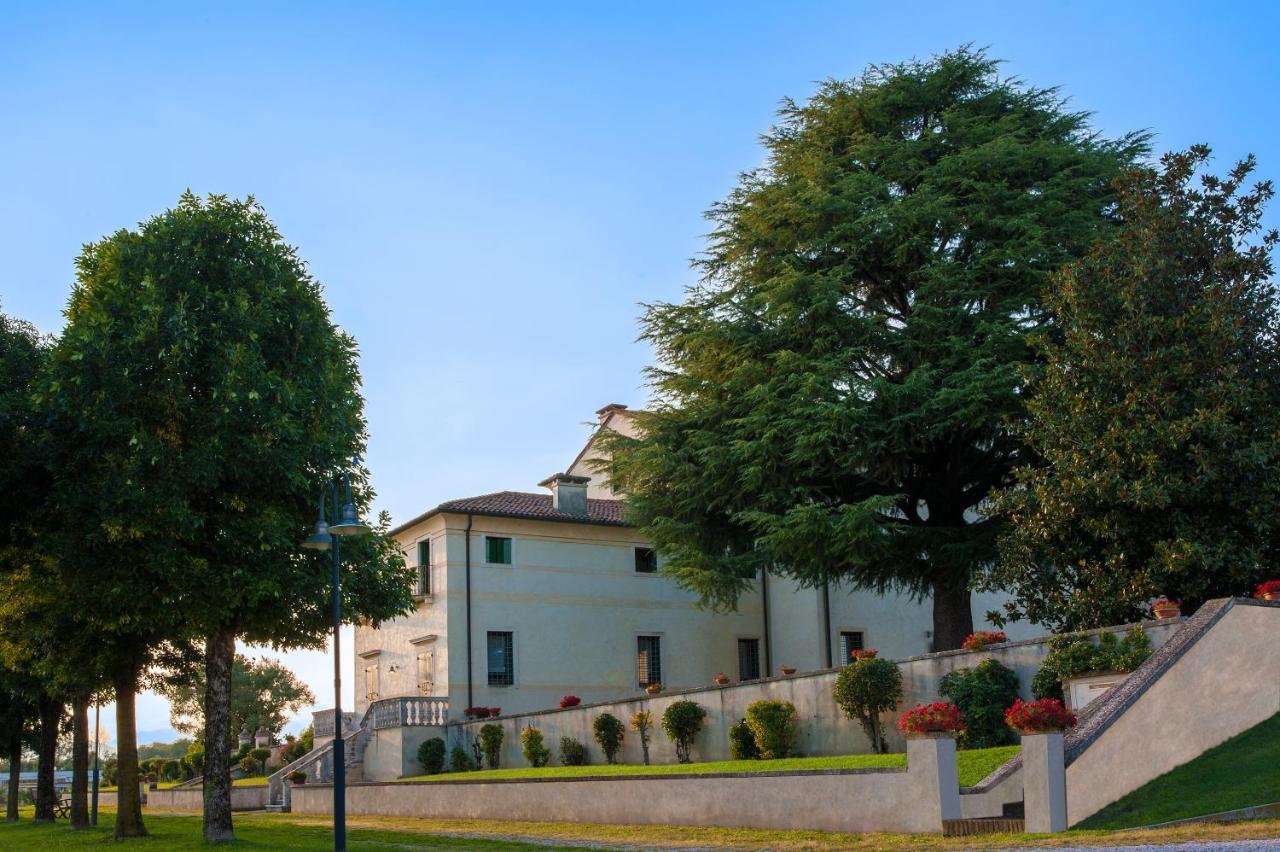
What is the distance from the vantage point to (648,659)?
4191 cm

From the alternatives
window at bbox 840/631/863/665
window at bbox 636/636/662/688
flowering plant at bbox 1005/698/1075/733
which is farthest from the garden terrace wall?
window at bbox 840/631/863/665

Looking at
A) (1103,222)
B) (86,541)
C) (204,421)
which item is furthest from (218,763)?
(1103,222)

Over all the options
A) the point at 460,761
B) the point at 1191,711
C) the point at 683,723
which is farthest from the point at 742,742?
the point at 460,761

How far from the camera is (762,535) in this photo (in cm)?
2914

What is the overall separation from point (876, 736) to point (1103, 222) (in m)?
13.3

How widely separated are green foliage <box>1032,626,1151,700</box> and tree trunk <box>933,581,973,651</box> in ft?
29.6

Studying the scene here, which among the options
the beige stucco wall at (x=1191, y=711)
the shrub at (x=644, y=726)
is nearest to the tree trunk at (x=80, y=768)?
the shrub at (x=644, y=726)

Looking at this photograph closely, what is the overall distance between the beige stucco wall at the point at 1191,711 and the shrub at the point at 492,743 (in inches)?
853

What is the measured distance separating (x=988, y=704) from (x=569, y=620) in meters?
22.8

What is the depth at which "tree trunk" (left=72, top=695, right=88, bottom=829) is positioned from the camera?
94.3 ft

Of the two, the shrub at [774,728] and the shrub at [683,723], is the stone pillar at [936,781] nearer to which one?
the shrub at [774,728]

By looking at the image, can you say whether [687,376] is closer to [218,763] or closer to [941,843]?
[218,763]

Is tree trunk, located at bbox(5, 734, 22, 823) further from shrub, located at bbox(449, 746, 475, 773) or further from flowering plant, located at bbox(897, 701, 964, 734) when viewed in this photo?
flowering plant, located at bbox(897, 701, 964, 734)

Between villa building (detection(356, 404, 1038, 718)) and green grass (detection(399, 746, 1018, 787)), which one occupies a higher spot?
villa building (detection(356, 404, 1038, 718))
